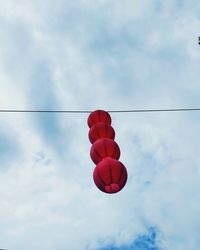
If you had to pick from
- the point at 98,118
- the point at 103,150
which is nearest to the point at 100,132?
the point at 98,118

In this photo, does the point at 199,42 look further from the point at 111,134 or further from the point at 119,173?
the point at 119,173

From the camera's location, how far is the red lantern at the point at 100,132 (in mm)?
7746

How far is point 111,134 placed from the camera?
7824mm

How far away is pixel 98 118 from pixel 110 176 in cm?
215

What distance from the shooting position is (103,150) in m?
7.11

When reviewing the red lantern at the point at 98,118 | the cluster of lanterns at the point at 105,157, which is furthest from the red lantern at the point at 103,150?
the red lantern at the point at 98,118

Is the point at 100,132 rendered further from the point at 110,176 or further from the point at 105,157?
the point at 110,176

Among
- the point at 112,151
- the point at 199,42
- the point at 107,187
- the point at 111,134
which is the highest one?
the point at 199,42

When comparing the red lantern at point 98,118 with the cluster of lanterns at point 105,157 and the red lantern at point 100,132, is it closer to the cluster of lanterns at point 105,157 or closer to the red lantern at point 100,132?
the cluster of lanterns at point 105,157

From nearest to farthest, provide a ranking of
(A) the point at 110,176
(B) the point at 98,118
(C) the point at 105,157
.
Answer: (A) the point at 110,176 < (C) the point at 105,157 < (B) the point at 98,118

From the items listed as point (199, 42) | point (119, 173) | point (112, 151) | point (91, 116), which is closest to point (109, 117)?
point (91, 116)

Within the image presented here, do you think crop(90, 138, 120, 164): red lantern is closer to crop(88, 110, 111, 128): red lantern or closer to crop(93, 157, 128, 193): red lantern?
crop(93, 157, 128, 193): red lantern

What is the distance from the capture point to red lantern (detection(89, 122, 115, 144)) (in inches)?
305

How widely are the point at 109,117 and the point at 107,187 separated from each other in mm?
2367
